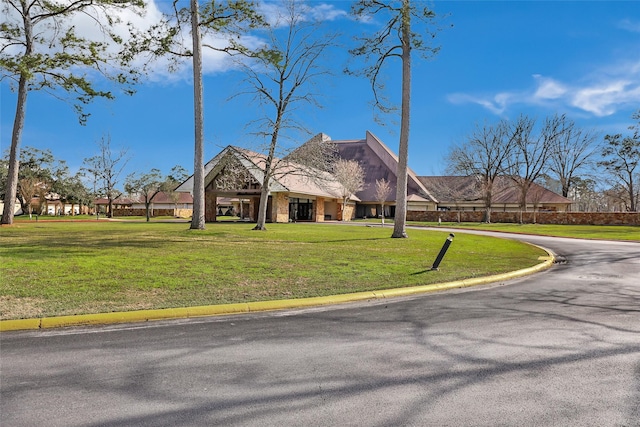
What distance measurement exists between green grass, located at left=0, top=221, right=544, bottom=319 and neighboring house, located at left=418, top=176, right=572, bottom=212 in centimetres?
4584

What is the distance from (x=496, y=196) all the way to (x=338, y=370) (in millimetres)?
58891

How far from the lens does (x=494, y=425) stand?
2807mm

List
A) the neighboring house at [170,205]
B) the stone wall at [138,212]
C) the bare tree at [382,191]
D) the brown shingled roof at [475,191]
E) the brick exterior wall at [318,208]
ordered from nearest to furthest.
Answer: the brick exterior wall at [318,208] < the brown shingled roof at [475,191] < the bare tree at [382,191] < the neighboring house at [170,205] < the stone wall at [138,212]

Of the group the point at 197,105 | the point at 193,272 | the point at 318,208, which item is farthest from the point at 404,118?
the point at 318,208

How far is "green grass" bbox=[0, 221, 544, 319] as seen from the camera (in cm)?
643

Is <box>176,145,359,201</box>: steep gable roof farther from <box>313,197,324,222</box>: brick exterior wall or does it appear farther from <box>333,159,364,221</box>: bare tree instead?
<box>333,159,364,221</box>: bare tree

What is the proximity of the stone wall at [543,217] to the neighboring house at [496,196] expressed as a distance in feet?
17.4

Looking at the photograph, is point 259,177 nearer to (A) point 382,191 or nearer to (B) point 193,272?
(A) point 382,191

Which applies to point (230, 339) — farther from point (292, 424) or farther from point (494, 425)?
point (494, 425)

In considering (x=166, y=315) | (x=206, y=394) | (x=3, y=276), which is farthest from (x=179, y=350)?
(x=3, y=276)

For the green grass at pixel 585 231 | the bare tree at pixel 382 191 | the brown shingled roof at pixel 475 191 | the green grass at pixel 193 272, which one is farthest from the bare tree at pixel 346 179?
the green grass at pixel 193 272

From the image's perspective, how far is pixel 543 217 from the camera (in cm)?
4616

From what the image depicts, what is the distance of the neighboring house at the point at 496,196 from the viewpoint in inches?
2124

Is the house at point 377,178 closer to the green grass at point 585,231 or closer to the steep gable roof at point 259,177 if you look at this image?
the steep gable roof at point 259,177
